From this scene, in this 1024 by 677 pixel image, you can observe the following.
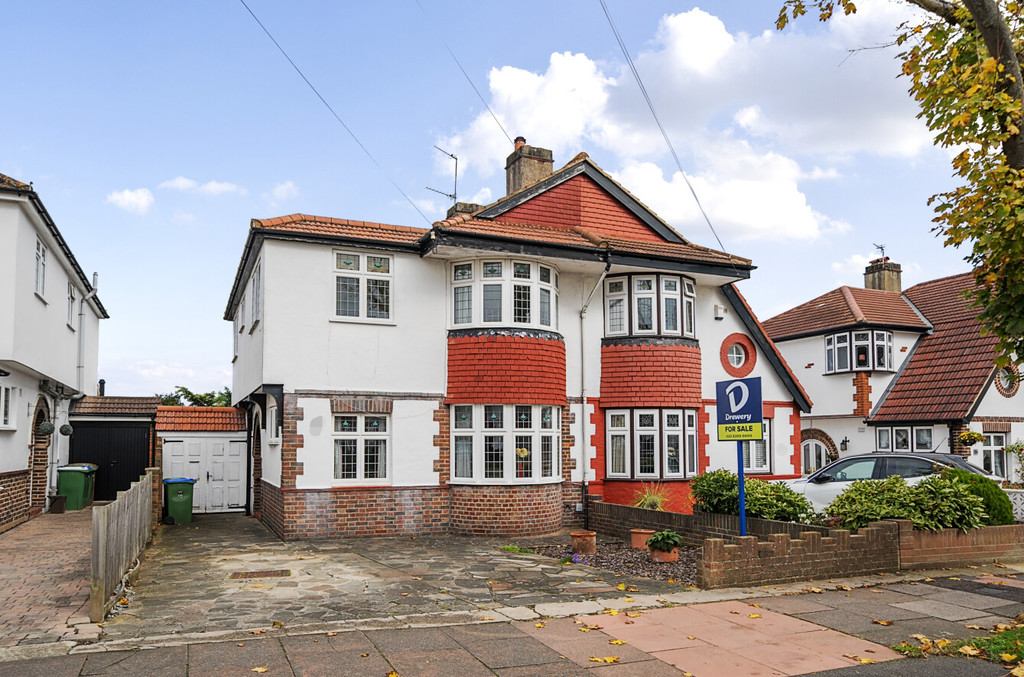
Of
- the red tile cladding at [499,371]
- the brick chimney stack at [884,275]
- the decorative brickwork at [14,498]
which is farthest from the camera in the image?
the brick chimney stack at [884,275]

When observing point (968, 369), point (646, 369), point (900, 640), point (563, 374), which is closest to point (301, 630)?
point (900, 640)

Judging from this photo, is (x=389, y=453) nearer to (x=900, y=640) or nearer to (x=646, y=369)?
(x=646, y=369)

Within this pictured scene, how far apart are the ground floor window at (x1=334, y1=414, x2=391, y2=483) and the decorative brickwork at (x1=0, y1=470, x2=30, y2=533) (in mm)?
7198

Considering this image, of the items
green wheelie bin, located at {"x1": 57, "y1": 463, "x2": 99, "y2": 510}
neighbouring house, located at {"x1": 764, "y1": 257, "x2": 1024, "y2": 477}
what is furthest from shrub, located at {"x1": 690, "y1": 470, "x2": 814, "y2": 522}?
green wheelie bin, located at {"x1": 57, "y1": 463, "x2": 99, "y2": 510}

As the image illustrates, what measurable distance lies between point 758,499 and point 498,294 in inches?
257

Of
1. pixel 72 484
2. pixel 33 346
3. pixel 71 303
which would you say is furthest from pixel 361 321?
pixel 71 303

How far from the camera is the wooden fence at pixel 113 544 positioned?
8230 millimetres

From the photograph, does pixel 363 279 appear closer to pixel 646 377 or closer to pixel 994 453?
pixel 646 377

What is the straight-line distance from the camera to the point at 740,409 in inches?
452

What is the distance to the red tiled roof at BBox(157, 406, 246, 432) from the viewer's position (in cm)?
2000

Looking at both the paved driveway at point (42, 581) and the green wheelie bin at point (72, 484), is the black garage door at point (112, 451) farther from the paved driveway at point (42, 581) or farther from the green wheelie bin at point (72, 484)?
the paved driveway at point (42, 581)

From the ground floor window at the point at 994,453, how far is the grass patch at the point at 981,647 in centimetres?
1792

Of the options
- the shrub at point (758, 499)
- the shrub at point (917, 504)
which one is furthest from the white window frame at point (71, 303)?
the shrub at point (917, 504)

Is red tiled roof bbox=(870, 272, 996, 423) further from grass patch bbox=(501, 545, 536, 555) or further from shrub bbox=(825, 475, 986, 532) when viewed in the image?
grass patch bbox=(501, 545, 536, 555)
